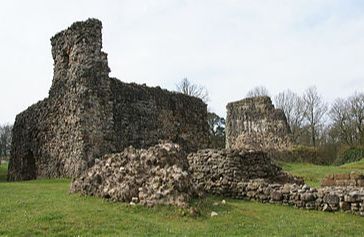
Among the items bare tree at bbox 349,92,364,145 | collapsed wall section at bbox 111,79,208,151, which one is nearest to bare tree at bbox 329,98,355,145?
bare tree at bbox 349,92,364,145

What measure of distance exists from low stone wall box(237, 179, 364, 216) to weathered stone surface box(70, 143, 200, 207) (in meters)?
2.30

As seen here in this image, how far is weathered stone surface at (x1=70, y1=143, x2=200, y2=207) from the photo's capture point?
1168cm

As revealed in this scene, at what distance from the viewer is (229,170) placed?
15.4m

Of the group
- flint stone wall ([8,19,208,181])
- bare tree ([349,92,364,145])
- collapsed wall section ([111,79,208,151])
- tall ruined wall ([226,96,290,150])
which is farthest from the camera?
bare tree ([349,92,364,145])

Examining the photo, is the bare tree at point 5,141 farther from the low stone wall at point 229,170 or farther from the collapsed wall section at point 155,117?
the low stone wall at point 229,170

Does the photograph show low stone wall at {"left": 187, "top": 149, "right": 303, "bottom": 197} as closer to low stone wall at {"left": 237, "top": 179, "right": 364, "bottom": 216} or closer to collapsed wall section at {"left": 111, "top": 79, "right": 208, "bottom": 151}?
low stone wall at {"left": 237, "top": 179, "right": 364, "bottom": 216}

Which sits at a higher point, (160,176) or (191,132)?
(191,132)

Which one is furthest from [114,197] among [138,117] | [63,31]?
[63,31]

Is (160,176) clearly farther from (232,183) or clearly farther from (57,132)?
(57,132)

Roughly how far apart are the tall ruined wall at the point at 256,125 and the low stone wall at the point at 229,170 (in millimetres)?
21944

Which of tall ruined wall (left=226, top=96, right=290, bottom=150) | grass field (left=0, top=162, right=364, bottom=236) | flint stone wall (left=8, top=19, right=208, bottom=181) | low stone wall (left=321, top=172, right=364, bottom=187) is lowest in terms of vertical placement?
grass field (left=0, top=162, right=364, bottom=236)

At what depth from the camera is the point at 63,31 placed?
20.6 metres

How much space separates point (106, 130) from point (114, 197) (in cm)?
713

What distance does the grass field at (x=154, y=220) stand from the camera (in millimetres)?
9117
